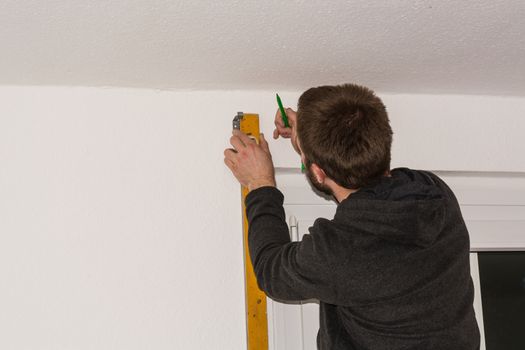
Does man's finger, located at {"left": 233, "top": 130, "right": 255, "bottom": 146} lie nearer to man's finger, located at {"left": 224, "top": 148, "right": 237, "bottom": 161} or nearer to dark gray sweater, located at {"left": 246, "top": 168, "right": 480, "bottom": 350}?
man's finger, located at {"left": 224, "top": 148, "right": 237, "bottom": 161}

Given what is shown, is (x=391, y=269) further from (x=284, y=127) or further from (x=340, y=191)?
(x=284, y=127)

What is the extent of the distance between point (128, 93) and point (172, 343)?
0.72 m

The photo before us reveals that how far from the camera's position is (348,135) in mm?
1418

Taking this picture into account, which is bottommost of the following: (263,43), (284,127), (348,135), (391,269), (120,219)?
(391,269)

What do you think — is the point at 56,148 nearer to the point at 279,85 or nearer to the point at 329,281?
the point at 279,85

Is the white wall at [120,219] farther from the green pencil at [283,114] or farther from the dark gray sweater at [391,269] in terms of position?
the dark gray sweater at [391,269]

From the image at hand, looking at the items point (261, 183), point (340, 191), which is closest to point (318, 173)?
point (340, 191)

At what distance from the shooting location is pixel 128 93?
1.79 metres

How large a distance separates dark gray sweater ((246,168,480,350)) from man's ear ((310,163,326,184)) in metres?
0.14

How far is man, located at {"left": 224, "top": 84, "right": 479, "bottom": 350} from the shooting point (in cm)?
132

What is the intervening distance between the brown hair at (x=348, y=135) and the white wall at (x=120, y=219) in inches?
15.0

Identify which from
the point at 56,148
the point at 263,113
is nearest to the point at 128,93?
the point at 56,148

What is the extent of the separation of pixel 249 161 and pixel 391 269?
55cm

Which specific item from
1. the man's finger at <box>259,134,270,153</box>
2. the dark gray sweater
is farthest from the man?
the man's finger at <box>259,134,270,153</box>
